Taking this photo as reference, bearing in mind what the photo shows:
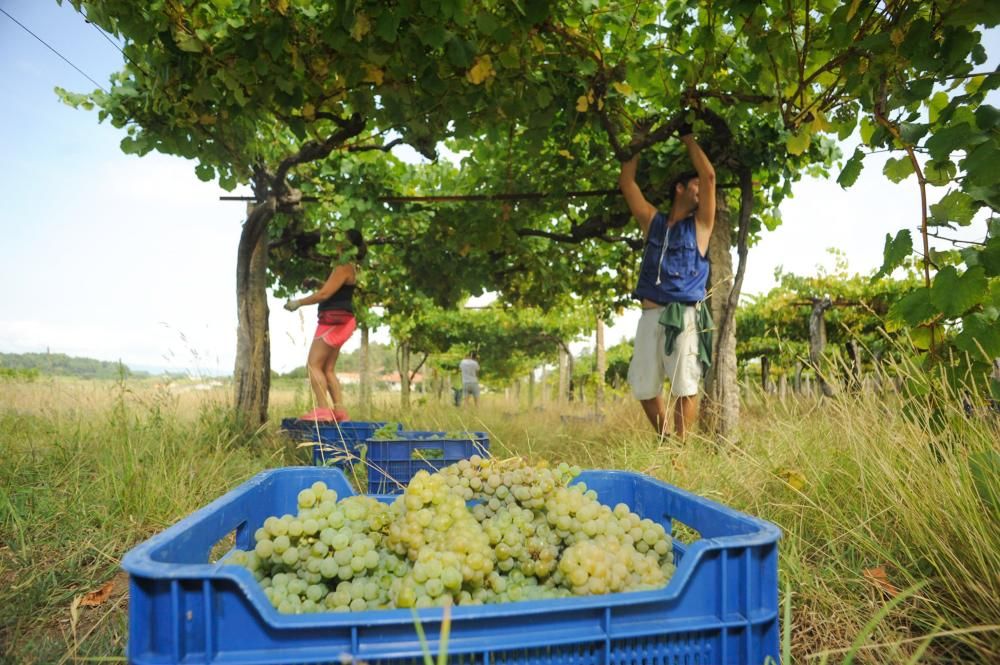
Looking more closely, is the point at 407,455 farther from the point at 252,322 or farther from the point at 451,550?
the point at 252,322

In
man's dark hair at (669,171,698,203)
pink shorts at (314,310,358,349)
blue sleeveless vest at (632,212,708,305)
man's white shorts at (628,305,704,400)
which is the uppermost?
man's dark hair at (669,171,698,203)

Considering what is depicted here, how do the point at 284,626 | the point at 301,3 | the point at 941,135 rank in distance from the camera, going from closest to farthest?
the point at 284,626, the point at 941,135, the point at 301,3

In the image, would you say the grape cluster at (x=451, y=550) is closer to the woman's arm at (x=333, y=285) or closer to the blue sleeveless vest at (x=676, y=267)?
the blue sleeveless vest at (x=676, y=267)

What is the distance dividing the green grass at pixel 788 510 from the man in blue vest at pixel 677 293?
39 cm

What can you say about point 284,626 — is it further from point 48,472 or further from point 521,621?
point 48,472

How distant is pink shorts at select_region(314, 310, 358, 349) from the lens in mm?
5699

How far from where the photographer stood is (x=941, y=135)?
1.81m

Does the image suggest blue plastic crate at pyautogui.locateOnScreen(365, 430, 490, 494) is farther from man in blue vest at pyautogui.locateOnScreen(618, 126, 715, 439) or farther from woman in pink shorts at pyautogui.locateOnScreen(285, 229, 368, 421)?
woman in pink shorts at pyautogui.locateOnScreen(285, 229, 368, 421)

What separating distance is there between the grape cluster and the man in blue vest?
2.70 m

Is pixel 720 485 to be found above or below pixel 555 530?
below

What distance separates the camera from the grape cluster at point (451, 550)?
3.31 ft

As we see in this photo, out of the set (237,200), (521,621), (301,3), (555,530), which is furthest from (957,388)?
(237,200)

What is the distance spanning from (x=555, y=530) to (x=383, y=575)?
0.36 meters

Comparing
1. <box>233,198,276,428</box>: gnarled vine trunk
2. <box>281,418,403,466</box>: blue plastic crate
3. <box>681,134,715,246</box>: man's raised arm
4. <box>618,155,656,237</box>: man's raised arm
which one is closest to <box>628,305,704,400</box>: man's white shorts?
<box>681,134,715,246</box>: man's raised arm
